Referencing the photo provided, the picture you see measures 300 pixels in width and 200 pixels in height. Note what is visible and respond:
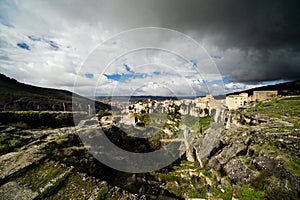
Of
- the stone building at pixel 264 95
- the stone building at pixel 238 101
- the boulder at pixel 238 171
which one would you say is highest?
the stone building at pixel 264 95

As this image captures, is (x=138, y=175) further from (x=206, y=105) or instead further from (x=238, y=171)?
(x=206, y=105)

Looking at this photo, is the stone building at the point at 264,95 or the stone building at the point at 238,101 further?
the stone building at the point at 238,101

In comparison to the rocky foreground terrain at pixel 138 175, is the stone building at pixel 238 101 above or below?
above

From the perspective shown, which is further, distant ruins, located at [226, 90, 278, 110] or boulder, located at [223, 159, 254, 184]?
distant ruins, located at [226, 90, 278, 110]

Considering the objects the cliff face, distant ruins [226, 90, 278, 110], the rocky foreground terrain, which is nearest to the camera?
the rocky foreground terrain

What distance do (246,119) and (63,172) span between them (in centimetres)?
1772

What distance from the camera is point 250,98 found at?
38.3 metres

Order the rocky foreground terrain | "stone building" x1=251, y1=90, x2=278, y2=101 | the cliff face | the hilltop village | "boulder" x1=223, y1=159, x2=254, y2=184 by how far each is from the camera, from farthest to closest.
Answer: the hilltop village
"stone building" x1=251, y1=90, x2=278, y2=101
"boulder" x1=223, y1=159, x2=254, y2=184
the cliff face
the rocky foreground terrain

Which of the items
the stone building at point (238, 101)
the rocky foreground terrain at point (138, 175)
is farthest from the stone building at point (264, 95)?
the rocky foreground terrain at point (138, 175)

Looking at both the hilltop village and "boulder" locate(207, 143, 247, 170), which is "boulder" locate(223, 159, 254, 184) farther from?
the hilltop village

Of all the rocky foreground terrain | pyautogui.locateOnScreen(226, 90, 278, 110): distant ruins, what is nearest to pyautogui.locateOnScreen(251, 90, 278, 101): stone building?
pyautogui.locateOnScreen(226, 90, 278, 110): distant ruins

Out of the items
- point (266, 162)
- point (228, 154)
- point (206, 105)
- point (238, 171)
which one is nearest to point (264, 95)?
point (206, 105)

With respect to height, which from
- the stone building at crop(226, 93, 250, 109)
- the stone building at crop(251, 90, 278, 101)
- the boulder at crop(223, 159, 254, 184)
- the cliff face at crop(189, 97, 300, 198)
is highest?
the stone building at crop(251, 90, 278, 101)

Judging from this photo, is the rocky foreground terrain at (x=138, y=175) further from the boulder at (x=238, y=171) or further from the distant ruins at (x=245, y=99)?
the distant ruins at (x=245, y=99)
